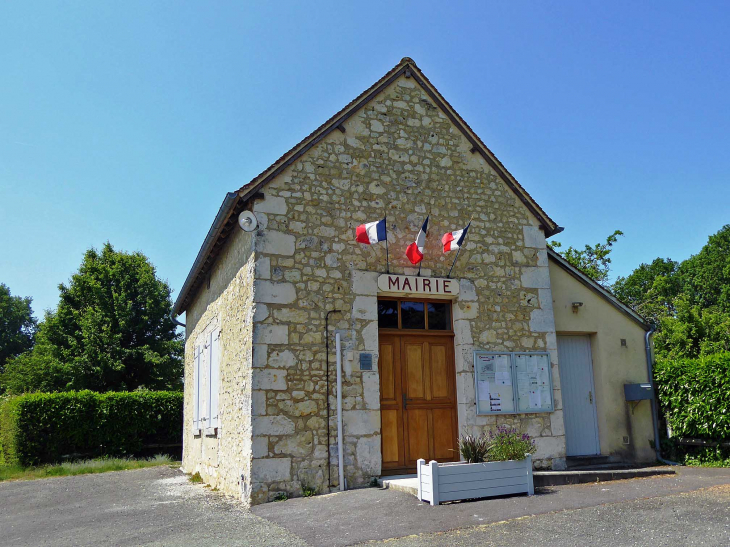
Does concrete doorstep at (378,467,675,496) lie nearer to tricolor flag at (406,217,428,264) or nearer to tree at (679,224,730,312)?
tricolor flag at (406,217,428,264)

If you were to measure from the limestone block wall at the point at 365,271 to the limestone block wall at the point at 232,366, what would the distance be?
29 centimetres

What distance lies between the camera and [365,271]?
8.30m

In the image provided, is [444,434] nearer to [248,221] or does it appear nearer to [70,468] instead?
[248,221]

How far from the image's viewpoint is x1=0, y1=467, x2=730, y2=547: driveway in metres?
5.18

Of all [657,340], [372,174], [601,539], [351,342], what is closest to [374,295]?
[351,342]

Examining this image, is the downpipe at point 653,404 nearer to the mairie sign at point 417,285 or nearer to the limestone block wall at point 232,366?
the mairie sign at point 417,285

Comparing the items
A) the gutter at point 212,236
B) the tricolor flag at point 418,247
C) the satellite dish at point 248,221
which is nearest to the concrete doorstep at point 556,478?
the tricolor flag at point 418,247

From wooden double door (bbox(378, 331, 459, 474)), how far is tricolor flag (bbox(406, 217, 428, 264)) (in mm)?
1081

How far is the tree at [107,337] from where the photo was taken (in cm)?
2409

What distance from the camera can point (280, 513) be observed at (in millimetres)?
6523

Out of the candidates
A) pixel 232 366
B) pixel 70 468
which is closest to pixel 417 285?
pixel 232 366

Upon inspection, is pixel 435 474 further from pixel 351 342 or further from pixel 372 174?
pixel 372 174

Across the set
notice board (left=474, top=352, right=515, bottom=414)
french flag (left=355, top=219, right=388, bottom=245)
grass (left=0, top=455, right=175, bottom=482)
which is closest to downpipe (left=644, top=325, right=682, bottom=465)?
notice board (left=474, top=352, right=515, bottom=414)

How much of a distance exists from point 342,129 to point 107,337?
19363 mm
